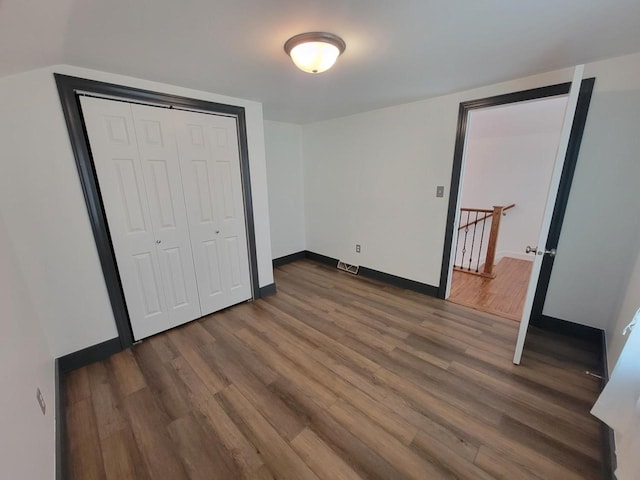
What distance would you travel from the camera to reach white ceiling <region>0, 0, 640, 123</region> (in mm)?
1165

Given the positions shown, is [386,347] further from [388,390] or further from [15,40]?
[15,40]

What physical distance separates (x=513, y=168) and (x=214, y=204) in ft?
16.5

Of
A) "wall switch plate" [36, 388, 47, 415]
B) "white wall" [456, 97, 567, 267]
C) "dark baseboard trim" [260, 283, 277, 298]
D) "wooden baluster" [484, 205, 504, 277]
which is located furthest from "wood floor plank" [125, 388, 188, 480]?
"white wall" [456, 97, 567, 267]

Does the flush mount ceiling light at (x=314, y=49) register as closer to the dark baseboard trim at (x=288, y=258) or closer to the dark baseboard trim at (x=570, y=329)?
the dark baseboard trim at (x=570, y=329)

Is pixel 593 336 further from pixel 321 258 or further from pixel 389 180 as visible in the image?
pixel 321 258

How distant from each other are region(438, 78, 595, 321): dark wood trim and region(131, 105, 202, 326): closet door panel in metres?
2.74

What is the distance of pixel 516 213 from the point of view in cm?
470

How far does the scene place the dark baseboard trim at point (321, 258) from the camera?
4158 mm

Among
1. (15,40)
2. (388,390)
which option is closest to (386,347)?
(388,390)

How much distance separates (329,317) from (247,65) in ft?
7.65

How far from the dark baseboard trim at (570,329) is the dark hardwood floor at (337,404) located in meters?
0.12

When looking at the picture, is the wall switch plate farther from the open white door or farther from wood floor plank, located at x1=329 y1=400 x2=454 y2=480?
the open white door

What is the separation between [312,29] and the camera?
137 centimetres

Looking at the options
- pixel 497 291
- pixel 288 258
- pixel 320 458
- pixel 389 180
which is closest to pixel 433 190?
pixel 389 180
